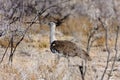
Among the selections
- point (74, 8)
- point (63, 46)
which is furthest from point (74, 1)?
point (63, 46)

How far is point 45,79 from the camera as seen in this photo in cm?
791

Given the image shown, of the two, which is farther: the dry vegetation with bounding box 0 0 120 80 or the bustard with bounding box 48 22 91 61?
the bustard with bounding box 48 22 91 61

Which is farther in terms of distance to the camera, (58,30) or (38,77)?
(58,30)

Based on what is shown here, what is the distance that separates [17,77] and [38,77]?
33 centimetres

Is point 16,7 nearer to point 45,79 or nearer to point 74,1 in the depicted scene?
point 45,79

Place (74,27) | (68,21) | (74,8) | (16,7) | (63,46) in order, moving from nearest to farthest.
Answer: (16,7)
(63,46)
(74,27)
(68,21)
(74,8)

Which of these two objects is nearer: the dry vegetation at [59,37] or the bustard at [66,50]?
the dry vegetation at [59,37]

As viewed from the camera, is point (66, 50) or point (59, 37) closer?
point (66, 50)

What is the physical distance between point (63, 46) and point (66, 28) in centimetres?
790

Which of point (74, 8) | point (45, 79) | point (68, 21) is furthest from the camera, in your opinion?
point (74, 8)

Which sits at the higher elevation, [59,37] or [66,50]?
[59,37]

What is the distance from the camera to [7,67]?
28.5 feet

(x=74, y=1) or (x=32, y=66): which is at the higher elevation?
(x=74, y=1)

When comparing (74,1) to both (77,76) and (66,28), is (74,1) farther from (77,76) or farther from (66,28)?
(77,76)
